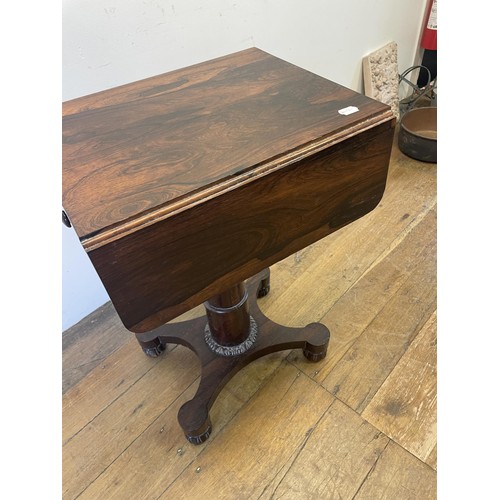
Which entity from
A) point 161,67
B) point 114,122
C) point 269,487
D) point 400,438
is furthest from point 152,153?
point 400,438

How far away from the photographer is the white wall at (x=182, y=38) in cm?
99

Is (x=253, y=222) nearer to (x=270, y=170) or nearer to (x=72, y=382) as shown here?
(x=270, y=170)

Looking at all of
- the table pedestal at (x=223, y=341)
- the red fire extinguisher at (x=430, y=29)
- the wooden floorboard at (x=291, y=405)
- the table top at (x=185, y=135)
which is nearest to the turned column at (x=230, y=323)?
the table pedestal at (x=223, y=341)

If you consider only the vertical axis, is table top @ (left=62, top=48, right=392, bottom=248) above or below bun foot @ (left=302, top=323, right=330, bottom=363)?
above

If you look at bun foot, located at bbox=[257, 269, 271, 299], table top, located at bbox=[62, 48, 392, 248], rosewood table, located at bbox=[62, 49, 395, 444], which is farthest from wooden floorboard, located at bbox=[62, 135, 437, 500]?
table top, located at bbox=[62, 48, 392, 248]

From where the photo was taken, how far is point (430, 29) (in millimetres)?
2182

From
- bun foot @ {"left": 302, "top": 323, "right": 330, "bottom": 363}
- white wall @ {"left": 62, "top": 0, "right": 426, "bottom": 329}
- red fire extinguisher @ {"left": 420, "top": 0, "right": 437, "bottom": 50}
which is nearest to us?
white wall @ {"left": 62, "top": 0, "right": 426, "bottom": 329}

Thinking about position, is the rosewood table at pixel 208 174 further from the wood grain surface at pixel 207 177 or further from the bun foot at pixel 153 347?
the bun foot at pixel 153 347

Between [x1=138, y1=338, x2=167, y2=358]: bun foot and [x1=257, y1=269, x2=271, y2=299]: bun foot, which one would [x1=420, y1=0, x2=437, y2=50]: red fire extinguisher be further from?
[x1=138, y1=338, x2=167, y2=358]: bun foot

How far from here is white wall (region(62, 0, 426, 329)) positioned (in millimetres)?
994

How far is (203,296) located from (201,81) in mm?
507

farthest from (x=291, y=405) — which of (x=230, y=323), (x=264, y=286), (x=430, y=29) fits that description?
(x=430, y=29)

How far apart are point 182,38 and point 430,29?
5.60ft

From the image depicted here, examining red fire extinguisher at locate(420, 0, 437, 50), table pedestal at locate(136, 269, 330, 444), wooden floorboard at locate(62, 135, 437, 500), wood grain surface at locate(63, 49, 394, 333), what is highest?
wood grain surface at locate(63, 49, 394, 333)
